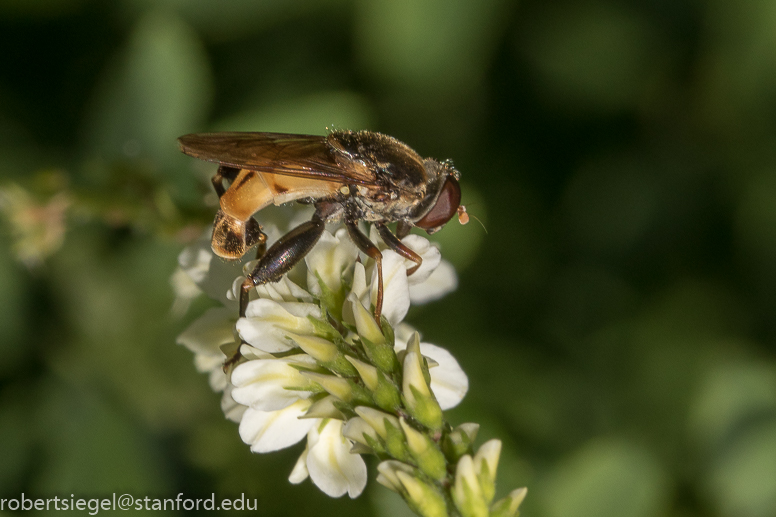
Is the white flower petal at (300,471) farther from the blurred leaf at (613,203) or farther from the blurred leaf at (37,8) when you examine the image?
the blurred leaf at (37,8)

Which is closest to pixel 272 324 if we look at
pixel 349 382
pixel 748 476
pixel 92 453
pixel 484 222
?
pixel 349 382


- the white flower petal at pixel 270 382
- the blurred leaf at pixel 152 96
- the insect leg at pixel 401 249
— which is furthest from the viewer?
the blurred leaf at pixel 152 96

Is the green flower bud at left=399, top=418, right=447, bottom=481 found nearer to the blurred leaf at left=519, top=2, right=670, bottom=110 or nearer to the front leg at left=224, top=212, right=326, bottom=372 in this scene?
the front leg at left=224, top=212, right=326, bottom=372

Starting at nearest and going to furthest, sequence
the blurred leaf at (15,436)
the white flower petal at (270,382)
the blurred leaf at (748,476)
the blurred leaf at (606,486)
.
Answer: the white flower petal at (270,382), the blurred leaf at (606,486), the blurred leaf at (748,476), the blurred leaf at (15,436)

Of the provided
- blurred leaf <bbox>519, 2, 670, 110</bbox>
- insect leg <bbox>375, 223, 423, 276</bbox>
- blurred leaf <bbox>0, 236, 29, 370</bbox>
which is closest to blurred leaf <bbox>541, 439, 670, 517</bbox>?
insect leg <bbox>375, 223, 423, 276</bbox>

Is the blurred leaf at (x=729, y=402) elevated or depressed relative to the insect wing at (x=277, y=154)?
depressed

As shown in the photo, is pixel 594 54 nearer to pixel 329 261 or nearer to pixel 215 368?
pixel 329 261

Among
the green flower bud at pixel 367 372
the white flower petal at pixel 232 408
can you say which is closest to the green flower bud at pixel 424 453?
the green flower bud at pixel 367 372
